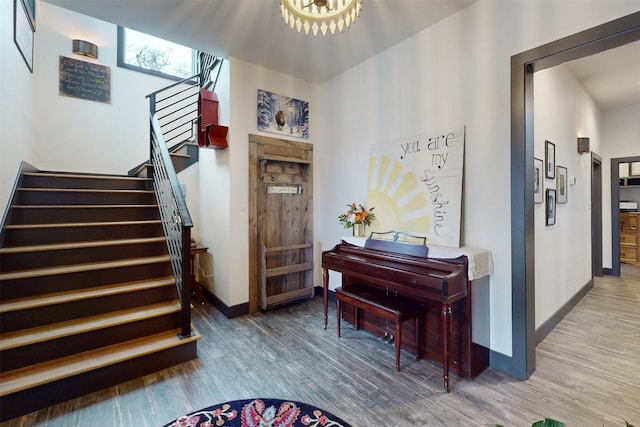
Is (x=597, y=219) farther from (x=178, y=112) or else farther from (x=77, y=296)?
(x=178, y=112)

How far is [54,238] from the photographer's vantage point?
273cm

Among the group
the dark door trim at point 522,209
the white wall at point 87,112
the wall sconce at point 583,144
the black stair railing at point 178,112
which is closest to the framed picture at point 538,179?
the dark door trim at point 522,209

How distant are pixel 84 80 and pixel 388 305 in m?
5.38

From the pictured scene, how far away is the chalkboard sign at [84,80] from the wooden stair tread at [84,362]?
398 centimetres

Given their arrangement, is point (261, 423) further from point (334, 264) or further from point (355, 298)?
point (334, 264)

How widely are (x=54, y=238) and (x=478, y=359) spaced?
13.0 feet

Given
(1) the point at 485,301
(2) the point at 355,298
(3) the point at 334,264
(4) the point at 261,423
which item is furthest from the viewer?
(3) the point at 334,264

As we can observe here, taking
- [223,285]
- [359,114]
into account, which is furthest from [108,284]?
[359,114]

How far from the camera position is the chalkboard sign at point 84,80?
4.20 meters

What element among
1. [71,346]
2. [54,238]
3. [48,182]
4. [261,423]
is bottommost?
[261,423]

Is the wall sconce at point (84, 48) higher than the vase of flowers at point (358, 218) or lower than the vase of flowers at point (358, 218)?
higher

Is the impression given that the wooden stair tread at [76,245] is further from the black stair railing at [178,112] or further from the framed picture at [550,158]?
the framed picture at [550,158]

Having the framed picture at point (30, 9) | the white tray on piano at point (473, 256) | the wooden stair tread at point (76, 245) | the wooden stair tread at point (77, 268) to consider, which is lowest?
the wooden stair tread at point (77, 268)

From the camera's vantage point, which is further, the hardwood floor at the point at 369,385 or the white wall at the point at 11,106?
the white wall at the point at 11,106
